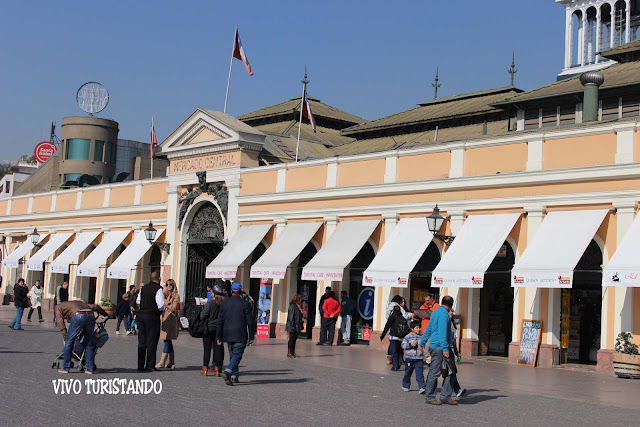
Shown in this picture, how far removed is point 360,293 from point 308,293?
2.44 meters

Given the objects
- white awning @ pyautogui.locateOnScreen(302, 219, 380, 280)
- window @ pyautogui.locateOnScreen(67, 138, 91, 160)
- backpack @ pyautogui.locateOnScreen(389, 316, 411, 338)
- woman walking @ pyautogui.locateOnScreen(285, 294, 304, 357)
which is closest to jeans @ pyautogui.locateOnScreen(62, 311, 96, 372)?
backpack @ pyautogui.locateOnScreen(389, 316, 411, 338)

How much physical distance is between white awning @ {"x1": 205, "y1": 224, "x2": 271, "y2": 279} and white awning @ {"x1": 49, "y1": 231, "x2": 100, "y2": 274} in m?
10.5

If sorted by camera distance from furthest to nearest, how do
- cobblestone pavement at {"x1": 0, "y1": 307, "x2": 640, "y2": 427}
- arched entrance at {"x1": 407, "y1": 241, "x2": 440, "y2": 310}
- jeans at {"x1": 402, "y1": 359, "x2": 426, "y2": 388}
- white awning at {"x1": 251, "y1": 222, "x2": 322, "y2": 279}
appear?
white awning at {"x1": 251, "y1": 222, "x2": 322, "y2": 279} → arched entrance at {"x1": 407, "y1": 241, "x2": 440, "y2": 310} → jeans at {"x1": 402, "y1": 359, "x2": 426, "y2": 388} → cobblestone pavement at {"x1": 0, "y1": 307, "x2": 640, "y2": 427}

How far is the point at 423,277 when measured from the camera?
25500 millimetres

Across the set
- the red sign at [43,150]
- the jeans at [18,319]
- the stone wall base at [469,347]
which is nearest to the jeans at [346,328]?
the stone wall base at [469,347]

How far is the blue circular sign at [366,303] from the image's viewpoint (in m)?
26.9

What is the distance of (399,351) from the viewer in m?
18.7

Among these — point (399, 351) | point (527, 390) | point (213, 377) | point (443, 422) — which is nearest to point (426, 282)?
point (399, 351)

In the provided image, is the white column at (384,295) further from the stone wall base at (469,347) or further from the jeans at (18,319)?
the jeans at (18,319)

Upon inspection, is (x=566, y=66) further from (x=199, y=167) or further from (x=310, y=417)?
(x=310, y=417)

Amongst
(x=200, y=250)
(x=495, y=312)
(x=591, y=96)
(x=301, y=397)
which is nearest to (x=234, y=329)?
(x=301, y=397)

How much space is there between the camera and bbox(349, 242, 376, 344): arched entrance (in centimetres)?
2698

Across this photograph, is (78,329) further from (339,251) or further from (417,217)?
(417,217)

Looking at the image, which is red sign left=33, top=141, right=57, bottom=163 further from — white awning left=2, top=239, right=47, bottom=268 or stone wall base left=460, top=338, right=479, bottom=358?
stone wall base left=460, top=338, right=479, bottom=358
